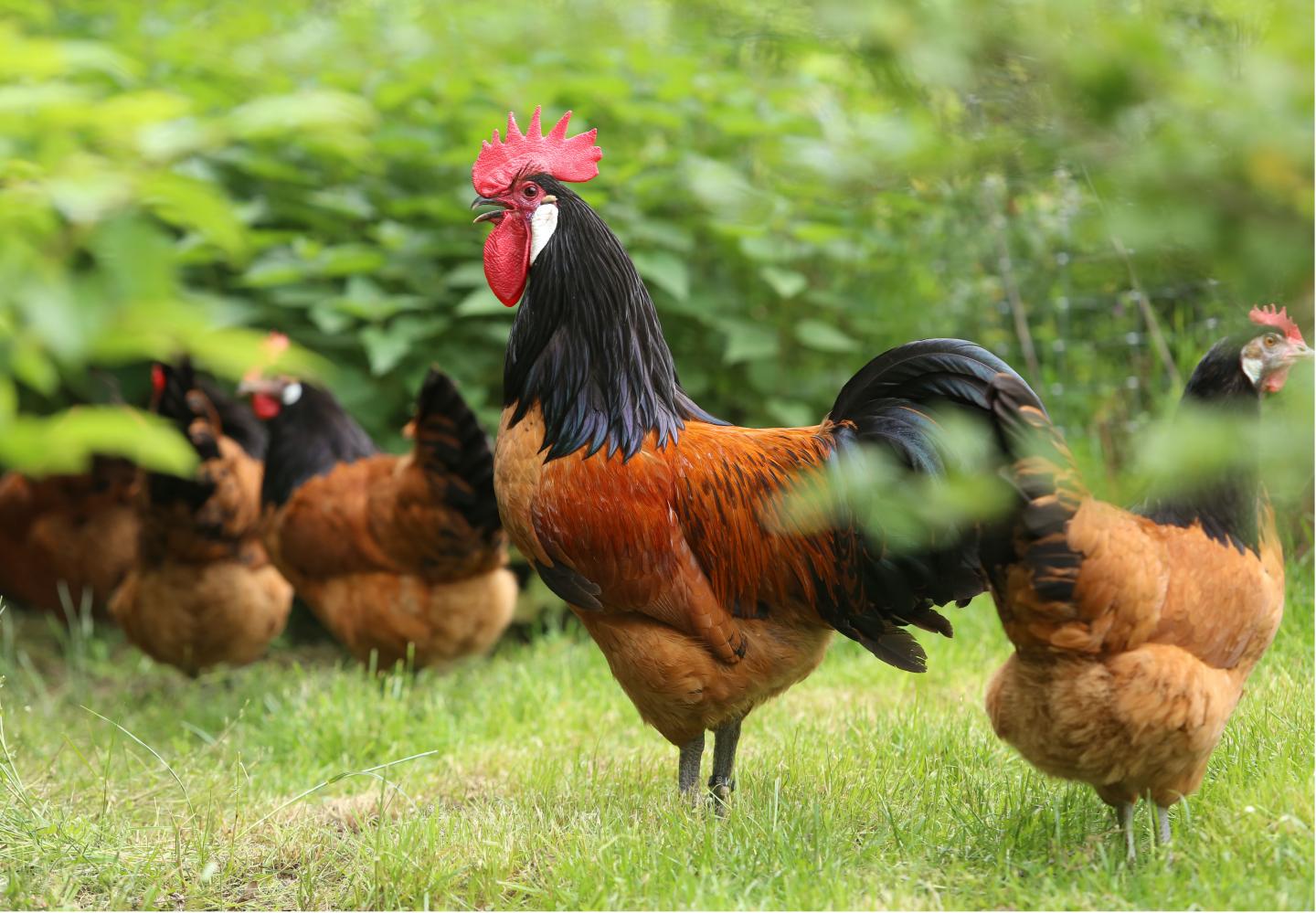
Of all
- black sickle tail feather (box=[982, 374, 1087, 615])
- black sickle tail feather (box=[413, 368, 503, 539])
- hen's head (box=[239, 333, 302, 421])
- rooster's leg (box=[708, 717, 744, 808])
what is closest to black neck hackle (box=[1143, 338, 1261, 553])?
black sickle tail feather (box=[982, 374, 1087, 615])

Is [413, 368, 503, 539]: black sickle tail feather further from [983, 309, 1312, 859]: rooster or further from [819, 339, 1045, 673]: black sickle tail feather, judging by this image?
[983, 309, 1312, 859]: rooster

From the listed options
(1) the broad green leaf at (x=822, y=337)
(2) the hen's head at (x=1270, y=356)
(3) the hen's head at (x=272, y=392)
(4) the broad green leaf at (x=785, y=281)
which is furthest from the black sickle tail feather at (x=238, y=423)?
(2) the hen's head at (x=1270, y=356)

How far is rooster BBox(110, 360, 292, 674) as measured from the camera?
5367mm

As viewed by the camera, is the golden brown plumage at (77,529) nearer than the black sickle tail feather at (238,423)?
No

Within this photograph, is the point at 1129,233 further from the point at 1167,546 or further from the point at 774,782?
the point at 774,782

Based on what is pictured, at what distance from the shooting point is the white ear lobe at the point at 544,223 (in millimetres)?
3500

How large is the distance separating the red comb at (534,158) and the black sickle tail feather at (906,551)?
114 centimetres

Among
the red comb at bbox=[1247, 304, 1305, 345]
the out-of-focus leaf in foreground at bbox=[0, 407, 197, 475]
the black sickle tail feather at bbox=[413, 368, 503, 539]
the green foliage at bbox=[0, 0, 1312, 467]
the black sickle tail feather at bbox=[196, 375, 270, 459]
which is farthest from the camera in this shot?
the black sickle tail feather at bbox=[196, 375, 270, 459]

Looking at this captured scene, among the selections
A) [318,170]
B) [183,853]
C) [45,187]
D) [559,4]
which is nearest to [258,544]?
[318,170]

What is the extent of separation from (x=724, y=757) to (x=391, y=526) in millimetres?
2229

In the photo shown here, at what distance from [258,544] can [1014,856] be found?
4.18 meters

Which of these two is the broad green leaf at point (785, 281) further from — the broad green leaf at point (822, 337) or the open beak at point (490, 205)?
the open beak at point (490, 205)

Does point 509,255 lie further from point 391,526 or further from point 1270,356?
point 1270,356

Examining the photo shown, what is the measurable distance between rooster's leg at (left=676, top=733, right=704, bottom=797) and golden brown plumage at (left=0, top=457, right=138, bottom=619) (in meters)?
4.18
